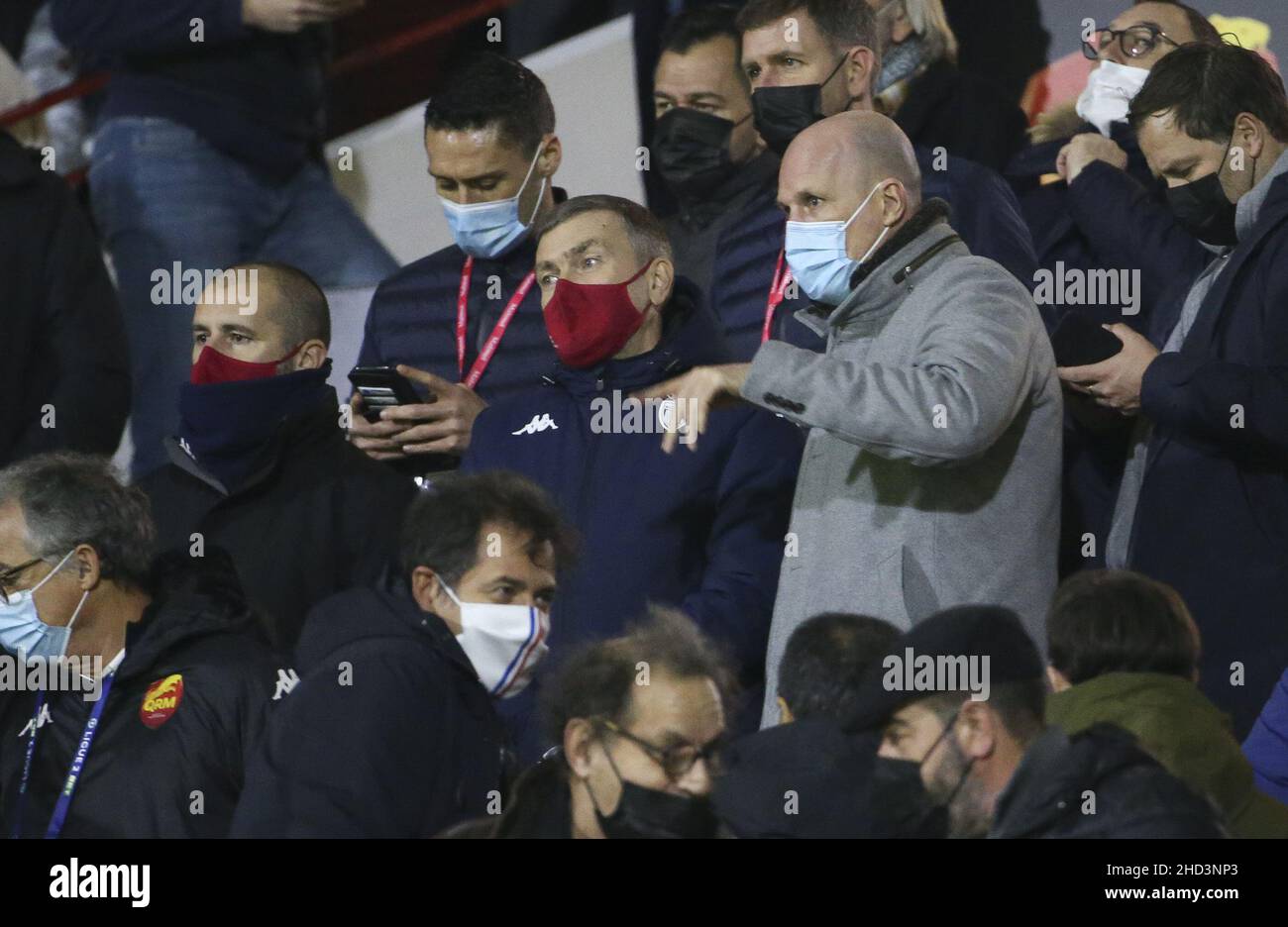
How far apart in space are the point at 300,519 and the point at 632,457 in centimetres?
94

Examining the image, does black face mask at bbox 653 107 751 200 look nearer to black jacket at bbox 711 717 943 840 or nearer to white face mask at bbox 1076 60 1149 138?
white face mask at bbox 1076 60 1149 138

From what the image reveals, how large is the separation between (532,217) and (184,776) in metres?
2.05

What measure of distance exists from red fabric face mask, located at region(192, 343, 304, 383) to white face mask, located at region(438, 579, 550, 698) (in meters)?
1.56

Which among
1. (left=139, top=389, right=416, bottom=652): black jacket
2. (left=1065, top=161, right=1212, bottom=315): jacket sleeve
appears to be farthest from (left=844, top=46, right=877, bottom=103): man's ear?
(left=139, top=389, right=416, bottom=652): black jacket

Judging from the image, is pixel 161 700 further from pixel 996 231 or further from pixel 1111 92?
pixel 1111 92

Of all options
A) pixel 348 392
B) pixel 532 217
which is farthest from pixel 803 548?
pixel 348 392

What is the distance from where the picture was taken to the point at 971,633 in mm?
4574

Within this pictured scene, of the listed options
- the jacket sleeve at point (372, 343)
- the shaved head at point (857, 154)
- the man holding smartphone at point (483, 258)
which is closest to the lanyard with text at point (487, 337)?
the man holding smartphone at point (483, 258)

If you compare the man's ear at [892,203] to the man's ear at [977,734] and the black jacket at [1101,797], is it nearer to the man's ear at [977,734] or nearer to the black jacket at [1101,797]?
the man's ear at [977,734]

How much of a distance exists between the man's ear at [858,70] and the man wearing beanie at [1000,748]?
6.66ft

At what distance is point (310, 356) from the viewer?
6.37 meters

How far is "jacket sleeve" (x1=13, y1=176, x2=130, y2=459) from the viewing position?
6832mm

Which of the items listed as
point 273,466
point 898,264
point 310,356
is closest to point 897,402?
point 898,264

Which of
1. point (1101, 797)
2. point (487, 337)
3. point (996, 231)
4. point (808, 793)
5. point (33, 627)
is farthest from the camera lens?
point (487, 337)
